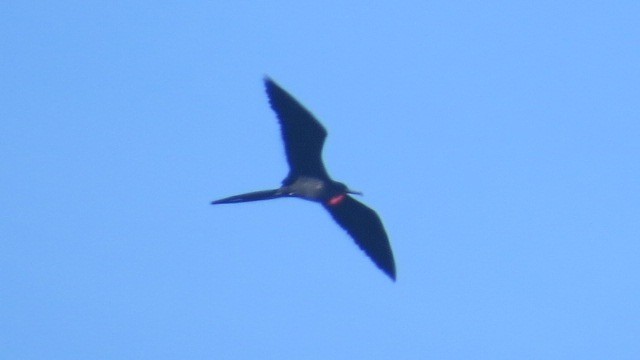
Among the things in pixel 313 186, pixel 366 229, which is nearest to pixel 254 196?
pixel 313 186

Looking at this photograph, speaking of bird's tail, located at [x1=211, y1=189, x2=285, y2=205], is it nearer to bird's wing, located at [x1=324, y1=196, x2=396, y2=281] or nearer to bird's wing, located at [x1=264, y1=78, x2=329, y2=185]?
bird's wing, located at [x1=264, y1=78, x2=329, y2=185]

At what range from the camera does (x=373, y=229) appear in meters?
16.8

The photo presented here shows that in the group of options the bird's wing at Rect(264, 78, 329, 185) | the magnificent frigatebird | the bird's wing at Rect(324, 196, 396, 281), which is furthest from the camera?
the bird's wing at Rect(324, 196, 396, 281)

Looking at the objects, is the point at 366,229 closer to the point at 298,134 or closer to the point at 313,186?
the point at 313,186

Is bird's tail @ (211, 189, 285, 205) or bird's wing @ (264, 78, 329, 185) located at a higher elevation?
bird's wing @ (264, 78, 329, 185)

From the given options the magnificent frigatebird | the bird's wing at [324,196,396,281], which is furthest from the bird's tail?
the bird's wing at [324,196,396,281]

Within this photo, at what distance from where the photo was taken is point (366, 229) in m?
16.7

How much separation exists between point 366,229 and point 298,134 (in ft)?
6.15

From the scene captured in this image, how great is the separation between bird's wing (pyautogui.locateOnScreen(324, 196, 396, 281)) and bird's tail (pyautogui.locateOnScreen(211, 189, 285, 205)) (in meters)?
0.89

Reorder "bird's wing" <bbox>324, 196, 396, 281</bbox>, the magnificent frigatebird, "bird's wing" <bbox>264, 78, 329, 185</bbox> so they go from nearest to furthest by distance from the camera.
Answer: "bird's wing" <bbox>264, 78, 329, 185</bbox> < the magnificent frigatebird < "bird's wing" <bbox>324, 196, 396, 281</bbox>

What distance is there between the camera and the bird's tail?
15.5 meters

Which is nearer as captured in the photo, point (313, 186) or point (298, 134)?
point (298, 134)

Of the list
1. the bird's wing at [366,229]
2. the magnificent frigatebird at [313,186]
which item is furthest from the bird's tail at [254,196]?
the bird's wing at [366,229]

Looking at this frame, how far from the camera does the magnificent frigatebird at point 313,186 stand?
50.0 ft
